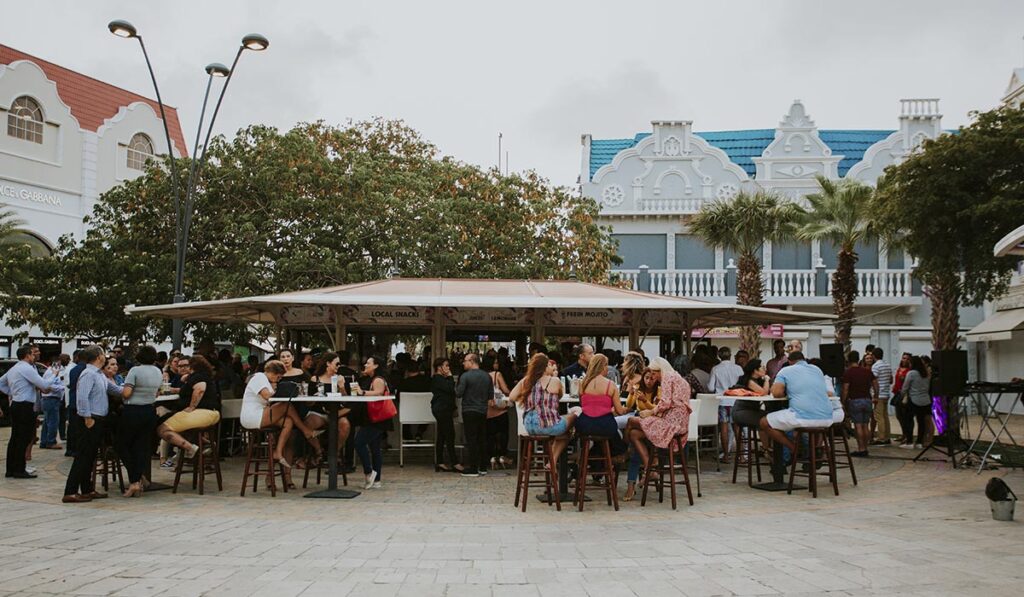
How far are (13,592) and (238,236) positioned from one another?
14979mm

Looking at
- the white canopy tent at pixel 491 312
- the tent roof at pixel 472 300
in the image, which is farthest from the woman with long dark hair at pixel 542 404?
the white canopy tent at pixel 491 312

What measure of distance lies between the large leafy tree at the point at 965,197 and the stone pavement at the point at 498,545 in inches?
248

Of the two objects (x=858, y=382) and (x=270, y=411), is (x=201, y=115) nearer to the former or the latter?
(x=270, y=411)

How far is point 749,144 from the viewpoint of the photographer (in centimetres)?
3256

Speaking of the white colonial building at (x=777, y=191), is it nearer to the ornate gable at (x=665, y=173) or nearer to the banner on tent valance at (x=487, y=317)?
the ornate gable at (x=665, y=173)

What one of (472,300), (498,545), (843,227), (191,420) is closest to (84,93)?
(472,300)

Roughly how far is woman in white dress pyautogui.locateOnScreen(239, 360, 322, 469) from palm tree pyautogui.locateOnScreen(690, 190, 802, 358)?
15.4 meters

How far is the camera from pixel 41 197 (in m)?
30.5

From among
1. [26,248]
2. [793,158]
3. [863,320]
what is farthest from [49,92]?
[863,320]

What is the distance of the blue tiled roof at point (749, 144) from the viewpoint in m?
32.0

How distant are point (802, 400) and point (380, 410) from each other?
469 centimetres

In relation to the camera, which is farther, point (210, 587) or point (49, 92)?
point (49, 92)

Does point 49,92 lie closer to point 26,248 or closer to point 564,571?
point 26,248

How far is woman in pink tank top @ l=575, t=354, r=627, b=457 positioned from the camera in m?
8.17
